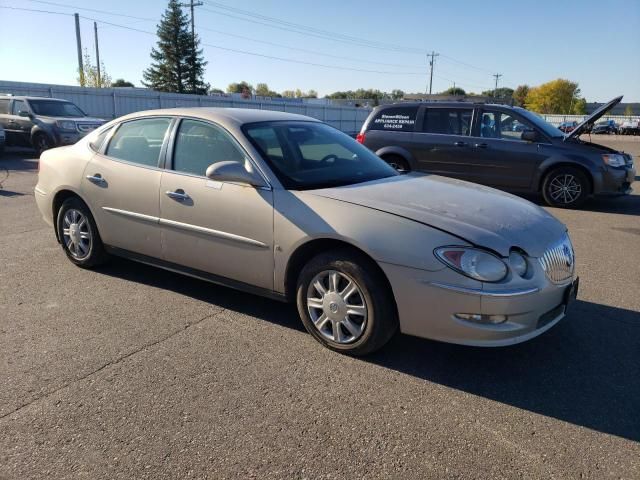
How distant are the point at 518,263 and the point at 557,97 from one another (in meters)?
123

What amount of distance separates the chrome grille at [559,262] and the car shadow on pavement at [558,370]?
Answer: 1.86 feet

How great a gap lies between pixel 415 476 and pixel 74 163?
418cm

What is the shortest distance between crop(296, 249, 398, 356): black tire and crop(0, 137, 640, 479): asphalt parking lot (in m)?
0.14

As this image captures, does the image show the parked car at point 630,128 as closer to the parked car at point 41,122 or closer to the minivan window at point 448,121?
the minivan window at point 448,121

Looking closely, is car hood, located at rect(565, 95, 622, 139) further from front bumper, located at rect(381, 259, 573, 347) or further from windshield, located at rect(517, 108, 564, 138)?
front bumper, located at rect(381, 259, 573, 347)

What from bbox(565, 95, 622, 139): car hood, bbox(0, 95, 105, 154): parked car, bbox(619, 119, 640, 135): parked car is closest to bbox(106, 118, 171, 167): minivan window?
bbox(565, 95, 622, 139): car hood

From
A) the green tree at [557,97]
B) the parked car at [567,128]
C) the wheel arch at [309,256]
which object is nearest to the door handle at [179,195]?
the wheel arch at [309,256]

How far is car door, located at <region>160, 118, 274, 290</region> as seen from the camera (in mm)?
3693

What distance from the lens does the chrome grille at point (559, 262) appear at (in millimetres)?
3221

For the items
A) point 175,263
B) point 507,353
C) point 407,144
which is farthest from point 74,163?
point 407,144

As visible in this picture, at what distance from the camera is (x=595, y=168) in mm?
8695

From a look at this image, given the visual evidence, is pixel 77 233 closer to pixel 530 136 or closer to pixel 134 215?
pixel 134 215

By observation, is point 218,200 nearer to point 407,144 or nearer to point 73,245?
point 73,245

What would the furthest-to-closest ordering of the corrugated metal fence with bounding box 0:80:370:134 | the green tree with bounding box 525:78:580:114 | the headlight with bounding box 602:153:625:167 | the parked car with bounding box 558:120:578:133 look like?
the green tree with bounding box 525:78:580:114, the corrugated metal fence with bounding box 0:80:370:134, the parked car with bounding box 558:120:578:133, the headlight with bounding box 602:153:625:167
